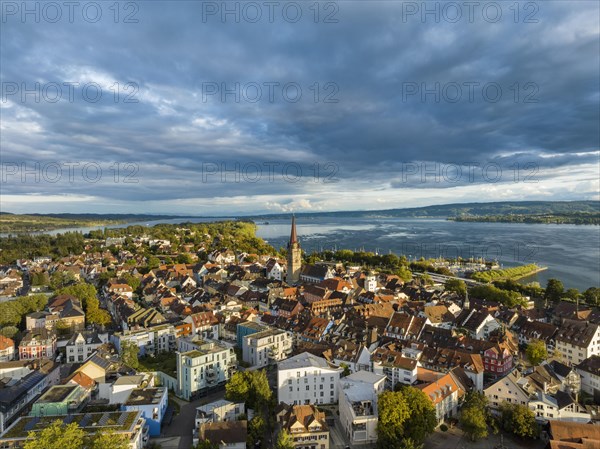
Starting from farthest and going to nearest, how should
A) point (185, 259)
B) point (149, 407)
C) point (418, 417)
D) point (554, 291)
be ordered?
point (185, 259)
point (554, 291)
point (149, 407)
point (418, 417)

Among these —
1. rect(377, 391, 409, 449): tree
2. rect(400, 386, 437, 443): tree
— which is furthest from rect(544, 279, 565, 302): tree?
rect(377, 391, 409, 449): tree

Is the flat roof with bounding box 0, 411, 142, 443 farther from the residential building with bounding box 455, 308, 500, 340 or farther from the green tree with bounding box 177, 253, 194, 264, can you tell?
the green tree with bounding box 177, 253, 194, 264

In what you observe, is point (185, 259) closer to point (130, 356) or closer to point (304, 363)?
point (130, 356)

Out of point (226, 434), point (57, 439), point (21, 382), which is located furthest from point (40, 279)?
point (226, 434)

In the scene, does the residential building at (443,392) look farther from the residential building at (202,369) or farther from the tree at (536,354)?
the residential building at (202,369)

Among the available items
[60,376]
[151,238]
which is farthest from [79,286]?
[151,238]

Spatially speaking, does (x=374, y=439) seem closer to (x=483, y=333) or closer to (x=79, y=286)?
(x=483, y=333)
